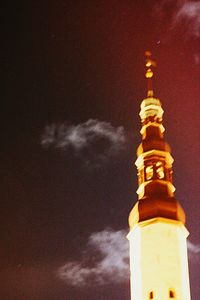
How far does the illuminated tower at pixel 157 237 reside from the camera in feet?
128

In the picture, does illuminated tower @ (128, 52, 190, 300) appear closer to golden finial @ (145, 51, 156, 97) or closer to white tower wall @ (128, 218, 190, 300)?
white tower wall @ (128, 218, 190, 300)

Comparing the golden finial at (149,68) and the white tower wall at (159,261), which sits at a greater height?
the golden finial at (149,68)

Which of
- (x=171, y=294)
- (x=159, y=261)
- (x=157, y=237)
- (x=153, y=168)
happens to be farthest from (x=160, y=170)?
(x=171, y=294)

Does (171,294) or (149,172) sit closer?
(171,294)

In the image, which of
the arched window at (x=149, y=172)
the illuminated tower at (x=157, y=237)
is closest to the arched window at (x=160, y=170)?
the illuminated tower at (x=157, y=237)

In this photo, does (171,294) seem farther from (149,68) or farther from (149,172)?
(149,68)

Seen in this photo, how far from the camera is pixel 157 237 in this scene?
40156 millimetres

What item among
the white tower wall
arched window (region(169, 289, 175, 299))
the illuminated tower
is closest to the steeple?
the illuminated tower

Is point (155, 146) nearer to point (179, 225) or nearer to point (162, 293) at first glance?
point (179, 225)

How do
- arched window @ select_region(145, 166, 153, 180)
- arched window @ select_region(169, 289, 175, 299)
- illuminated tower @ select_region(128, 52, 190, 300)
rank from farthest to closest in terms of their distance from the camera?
arched window @ select_region(145, 166, 153, 180) → illuminated tower @ select_region(128, 52, 190, 300) → arched window @ select_region(169, 289, 175, 299)

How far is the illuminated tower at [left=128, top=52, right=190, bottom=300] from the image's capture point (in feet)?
128

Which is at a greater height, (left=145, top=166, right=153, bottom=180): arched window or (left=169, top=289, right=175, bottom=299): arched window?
(left=145, top=166, right=153, bottom=180): arched window

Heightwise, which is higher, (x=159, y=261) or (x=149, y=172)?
(x=149, y=172)

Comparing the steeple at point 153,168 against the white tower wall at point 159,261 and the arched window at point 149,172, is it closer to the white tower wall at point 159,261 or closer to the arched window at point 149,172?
the arched window at point 149,172
